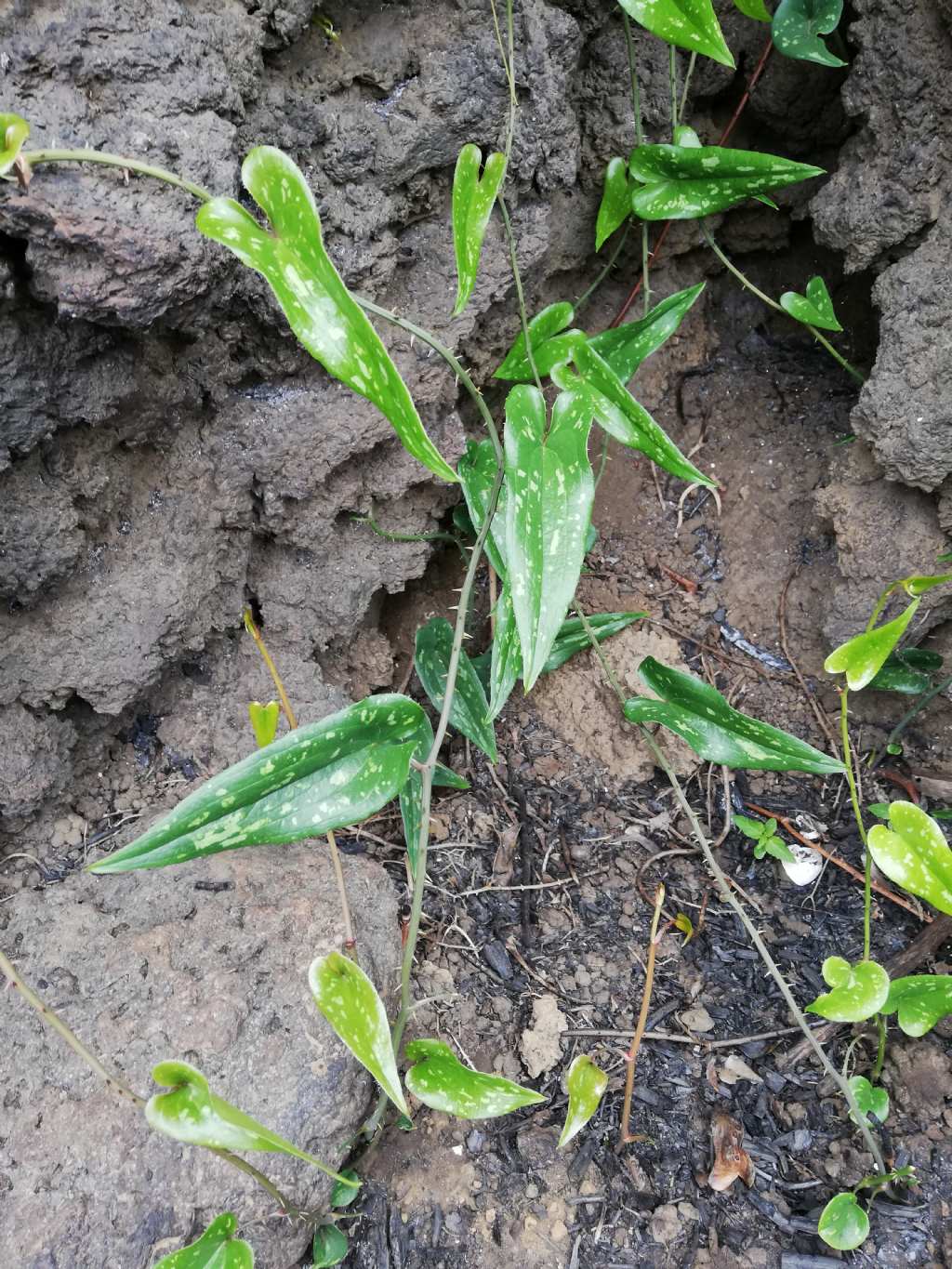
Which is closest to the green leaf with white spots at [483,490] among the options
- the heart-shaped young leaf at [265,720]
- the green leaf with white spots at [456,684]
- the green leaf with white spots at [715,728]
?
the green leaf with white spots at [456,684]

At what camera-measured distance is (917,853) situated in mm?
946

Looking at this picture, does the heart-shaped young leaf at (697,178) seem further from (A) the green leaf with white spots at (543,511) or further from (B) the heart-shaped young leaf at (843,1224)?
(B) the heart-shaped young leaf at (843,1224)

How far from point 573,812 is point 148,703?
0.64 metres

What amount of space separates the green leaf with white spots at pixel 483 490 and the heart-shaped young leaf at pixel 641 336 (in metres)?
0.22

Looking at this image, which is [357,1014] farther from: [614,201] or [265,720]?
[614,201]

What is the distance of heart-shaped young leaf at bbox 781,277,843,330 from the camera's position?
141 centimetres

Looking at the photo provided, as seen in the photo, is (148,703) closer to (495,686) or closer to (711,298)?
(495,686)

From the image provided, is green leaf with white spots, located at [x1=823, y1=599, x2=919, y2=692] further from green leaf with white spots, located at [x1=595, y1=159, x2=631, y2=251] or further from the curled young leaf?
green leaf with white spots, located at [x1=595, y1=159, x2=631, y2=251]

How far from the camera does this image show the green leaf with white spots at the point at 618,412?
1138mm

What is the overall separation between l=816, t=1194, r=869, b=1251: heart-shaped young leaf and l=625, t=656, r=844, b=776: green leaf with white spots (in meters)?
0.47

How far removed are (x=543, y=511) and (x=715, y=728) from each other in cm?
44

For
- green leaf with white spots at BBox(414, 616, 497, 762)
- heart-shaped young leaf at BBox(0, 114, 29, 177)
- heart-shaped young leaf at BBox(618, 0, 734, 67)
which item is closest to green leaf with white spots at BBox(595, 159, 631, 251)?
heart-shaped young leaf at BBox(618, 0, 734, 67)

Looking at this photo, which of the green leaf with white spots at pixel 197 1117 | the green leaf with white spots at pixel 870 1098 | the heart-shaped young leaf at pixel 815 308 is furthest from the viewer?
the heart-shaped young leaf at pixel 815 308

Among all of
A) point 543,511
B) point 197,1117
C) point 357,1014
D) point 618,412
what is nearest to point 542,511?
point 543,511
